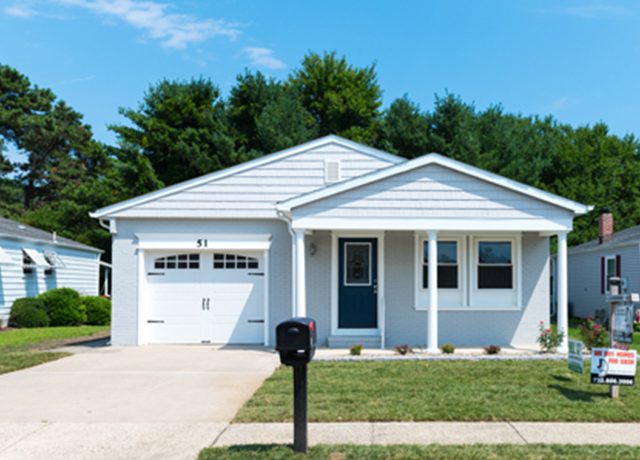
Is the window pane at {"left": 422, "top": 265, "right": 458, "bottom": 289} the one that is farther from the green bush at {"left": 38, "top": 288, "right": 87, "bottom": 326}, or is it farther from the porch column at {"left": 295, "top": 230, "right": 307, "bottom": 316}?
the green bush at {"left": 38, "top": 288, "right": 87, "bottom": 326}

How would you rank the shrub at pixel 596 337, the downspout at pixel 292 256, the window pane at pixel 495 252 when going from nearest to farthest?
the shrub at pixel 596 337 < the downspout at pixel 292 256 < the window pane at pixel 495 252

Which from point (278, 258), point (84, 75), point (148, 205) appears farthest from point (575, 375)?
point (84, 75)

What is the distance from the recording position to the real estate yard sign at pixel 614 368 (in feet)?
26.5

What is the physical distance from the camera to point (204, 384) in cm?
963

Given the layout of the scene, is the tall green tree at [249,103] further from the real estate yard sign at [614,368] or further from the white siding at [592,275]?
the real estate yard sign at [614,368]

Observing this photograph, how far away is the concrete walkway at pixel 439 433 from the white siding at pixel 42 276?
1813 cm

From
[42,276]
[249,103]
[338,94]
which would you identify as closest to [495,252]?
[42,276]

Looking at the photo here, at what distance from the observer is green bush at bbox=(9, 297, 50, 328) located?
21.9m

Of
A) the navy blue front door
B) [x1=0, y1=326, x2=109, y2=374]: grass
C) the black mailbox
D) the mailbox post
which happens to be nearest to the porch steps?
the navy blue front door

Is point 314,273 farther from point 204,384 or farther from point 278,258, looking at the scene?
point 204,384

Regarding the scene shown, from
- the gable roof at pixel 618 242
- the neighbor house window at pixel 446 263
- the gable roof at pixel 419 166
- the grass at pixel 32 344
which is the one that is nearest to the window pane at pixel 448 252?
the neighbor house window at pixel 446 263

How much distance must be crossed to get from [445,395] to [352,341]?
572cm

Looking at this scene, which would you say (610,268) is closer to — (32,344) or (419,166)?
(419,166)

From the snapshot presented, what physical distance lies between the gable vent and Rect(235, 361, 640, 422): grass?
550 centimetres
